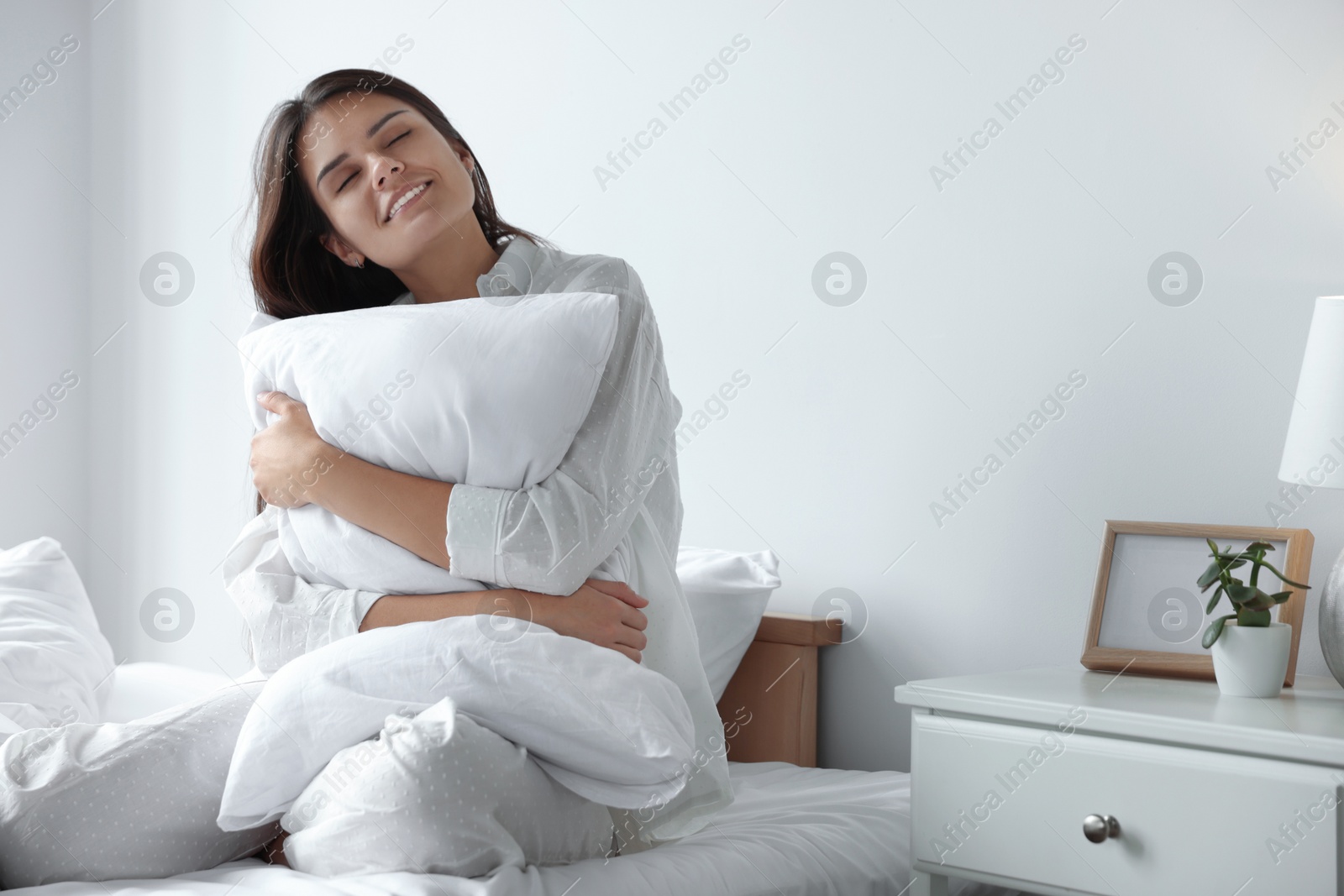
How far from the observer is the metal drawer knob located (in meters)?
0.97

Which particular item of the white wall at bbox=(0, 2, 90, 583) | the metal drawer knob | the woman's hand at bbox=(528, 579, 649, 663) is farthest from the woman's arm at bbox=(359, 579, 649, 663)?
the white wall at bbox=(0, 2, 90, 583)

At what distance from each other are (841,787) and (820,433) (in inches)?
20.5

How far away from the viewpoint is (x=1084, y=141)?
4.62ft

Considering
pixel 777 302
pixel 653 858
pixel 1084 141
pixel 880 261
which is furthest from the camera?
pixel 777 302

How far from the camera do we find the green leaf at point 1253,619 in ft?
3.59

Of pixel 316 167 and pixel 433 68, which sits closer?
pixel 316 167

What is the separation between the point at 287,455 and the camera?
119cm

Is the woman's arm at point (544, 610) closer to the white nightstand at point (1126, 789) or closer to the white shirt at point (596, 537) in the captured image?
the white shirt at point (596, 537)

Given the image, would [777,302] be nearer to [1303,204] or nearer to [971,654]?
[971,654]

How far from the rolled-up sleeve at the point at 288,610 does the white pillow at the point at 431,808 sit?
21 cm

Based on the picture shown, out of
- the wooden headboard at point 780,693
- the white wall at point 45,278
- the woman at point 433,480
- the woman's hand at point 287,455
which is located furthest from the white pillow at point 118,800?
the white wall at point 45,278

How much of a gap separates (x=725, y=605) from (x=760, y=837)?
45 cm

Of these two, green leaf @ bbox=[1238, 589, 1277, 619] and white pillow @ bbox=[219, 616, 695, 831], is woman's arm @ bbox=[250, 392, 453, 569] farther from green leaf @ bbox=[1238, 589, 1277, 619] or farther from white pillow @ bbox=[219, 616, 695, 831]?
green leaf @ bbox=[1238, 589, 1277, 619]

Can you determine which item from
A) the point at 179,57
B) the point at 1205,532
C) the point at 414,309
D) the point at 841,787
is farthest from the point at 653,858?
the point at 179,57
